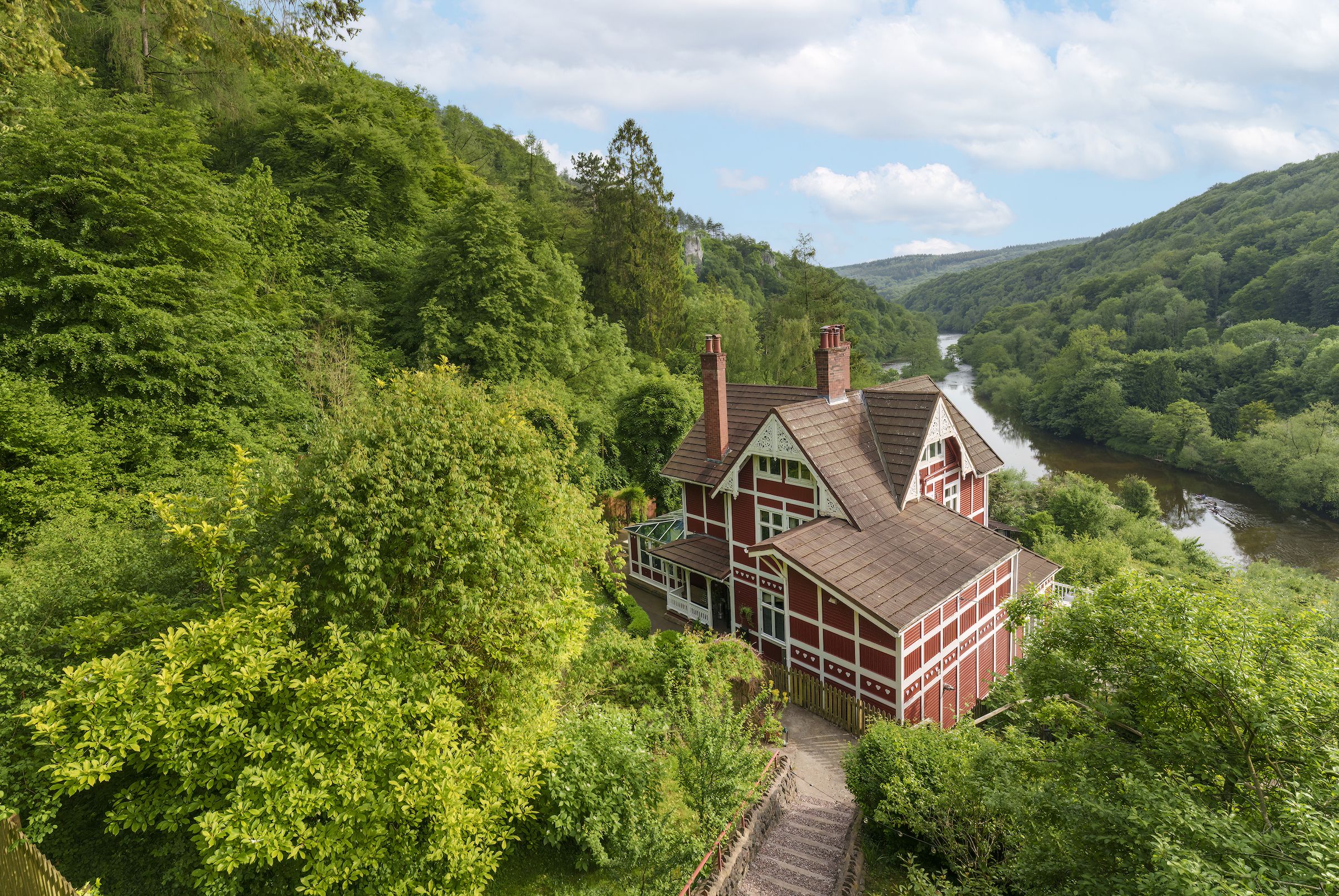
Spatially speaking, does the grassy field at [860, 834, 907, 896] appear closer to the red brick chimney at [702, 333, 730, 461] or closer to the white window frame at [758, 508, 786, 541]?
the white window frame at [758, 508, 786, 541]

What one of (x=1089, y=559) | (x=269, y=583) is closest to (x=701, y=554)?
(x=269, y=583)

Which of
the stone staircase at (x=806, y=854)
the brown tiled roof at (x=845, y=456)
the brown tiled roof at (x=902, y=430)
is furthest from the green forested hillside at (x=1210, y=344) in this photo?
the stone staircase at (x=806, y=854)

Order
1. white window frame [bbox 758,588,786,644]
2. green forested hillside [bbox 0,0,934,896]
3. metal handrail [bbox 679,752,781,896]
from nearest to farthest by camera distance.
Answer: green forested hillside [bbox 0,0,934,896]
metal handrail [bbox 679,752,781,896]
white window frame [bbox 758,588,786,644]

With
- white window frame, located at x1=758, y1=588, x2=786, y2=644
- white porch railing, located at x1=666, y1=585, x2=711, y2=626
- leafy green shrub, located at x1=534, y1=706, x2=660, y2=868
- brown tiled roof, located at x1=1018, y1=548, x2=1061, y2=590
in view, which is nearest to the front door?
white porch railing, located at x1=666, y1=585, x2=711, y2=626

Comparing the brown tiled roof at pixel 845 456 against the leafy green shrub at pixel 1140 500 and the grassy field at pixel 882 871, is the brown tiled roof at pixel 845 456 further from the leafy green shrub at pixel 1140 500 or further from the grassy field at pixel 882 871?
the leafy green shrub at pixel 1140 500

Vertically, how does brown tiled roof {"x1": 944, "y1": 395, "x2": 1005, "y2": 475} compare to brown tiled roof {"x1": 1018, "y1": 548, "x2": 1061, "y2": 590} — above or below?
above

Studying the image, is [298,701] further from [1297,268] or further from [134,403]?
[1297,268]

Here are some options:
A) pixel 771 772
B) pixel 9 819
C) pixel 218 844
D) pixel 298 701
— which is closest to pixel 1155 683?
pixel 771 772
